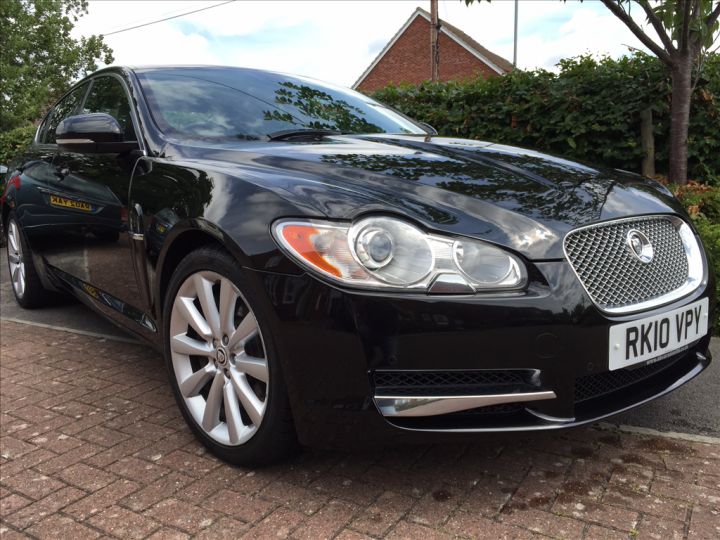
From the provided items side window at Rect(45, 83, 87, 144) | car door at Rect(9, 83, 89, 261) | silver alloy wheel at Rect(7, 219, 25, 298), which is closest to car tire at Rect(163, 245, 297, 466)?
car door at Rect(9, 83, 89, 261)

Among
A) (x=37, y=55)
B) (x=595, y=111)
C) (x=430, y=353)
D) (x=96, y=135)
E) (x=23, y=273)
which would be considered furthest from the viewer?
(x=37, y=55)

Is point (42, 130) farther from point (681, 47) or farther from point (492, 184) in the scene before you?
point (681, 47)

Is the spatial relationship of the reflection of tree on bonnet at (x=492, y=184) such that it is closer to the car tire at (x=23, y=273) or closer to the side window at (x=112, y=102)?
the side window at (x=112, y=102)

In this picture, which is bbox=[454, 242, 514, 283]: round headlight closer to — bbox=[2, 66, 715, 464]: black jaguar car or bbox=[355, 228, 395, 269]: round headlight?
bbox=[2, 66, 715, 464]: black jaguar car

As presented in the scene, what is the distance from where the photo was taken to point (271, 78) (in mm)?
3547

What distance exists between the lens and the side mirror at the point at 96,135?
2840 mm

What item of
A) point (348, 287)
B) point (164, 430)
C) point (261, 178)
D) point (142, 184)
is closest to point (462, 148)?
point (261, 178)

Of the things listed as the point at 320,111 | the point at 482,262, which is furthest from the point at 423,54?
the point at 482,262

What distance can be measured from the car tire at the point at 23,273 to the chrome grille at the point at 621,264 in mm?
3920

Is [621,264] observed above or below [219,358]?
above

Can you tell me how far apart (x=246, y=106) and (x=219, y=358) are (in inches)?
56.0

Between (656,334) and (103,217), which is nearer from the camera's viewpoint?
(656,334)

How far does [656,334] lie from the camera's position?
2059mm

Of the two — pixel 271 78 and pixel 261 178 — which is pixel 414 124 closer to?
pixel 271 78
